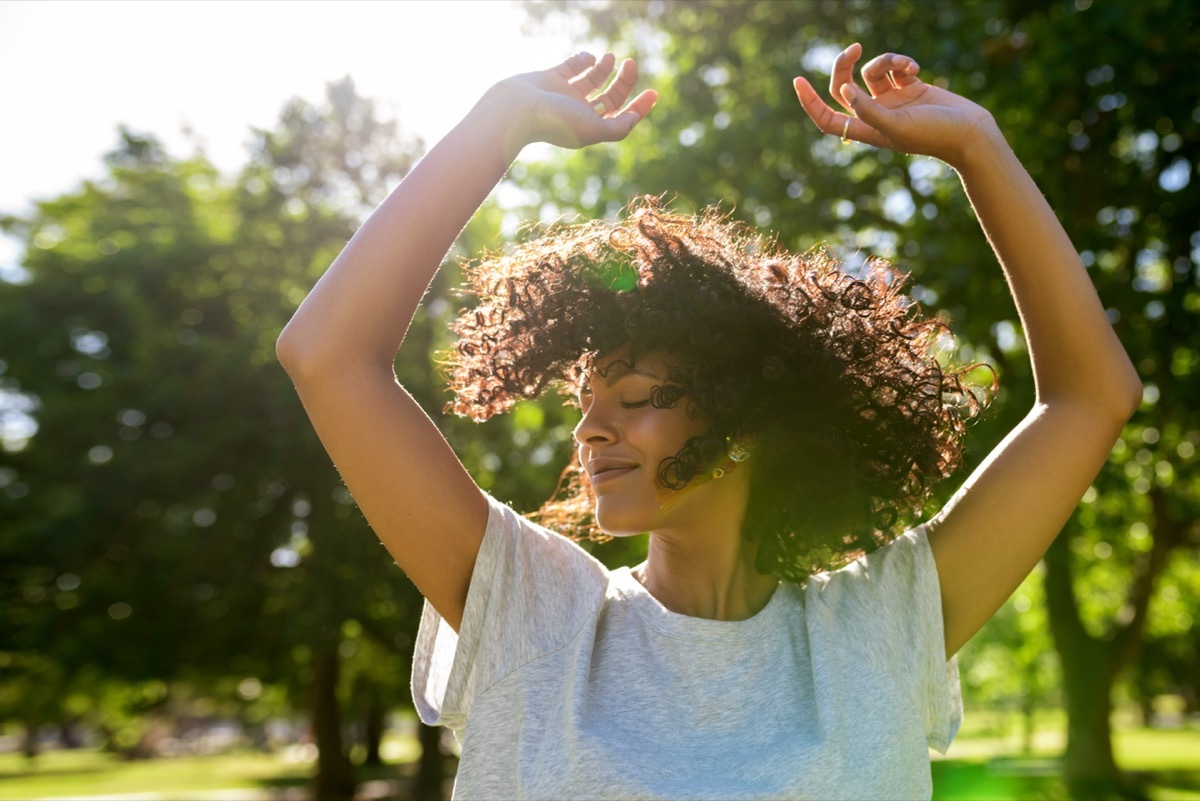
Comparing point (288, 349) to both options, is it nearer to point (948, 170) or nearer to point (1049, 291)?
point (1049, 291)

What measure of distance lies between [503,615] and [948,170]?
10.2 meters

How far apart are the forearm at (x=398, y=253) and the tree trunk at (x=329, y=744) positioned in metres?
18.7

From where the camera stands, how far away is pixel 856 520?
243 cm

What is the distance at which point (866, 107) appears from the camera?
2.14m

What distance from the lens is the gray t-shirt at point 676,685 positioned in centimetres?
180

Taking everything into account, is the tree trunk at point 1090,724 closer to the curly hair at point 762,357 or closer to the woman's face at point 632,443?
the curly hair at point 762,357

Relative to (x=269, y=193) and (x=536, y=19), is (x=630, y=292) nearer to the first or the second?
(x=536, y=19)

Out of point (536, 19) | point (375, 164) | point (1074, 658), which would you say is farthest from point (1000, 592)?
point (375, 164)

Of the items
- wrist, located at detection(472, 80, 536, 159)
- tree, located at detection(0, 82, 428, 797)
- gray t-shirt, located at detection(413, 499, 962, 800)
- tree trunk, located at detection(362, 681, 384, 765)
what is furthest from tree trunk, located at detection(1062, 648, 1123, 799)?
tree trunk, located at detection(362, 681, 384, 765)

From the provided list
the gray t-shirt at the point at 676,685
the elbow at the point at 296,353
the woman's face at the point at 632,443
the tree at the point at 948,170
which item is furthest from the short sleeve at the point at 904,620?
the tree at the point at 948,170

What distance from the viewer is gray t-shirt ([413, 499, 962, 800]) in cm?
180

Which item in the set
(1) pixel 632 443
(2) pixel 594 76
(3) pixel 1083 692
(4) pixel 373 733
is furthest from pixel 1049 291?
(4) pixel 373 733

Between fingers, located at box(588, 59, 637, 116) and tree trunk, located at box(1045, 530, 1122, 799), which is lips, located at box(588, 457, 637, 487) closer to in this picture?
fingers, located at box(588, 59, 637, 116)

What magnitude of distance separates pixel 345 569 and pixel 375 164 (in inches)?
255
